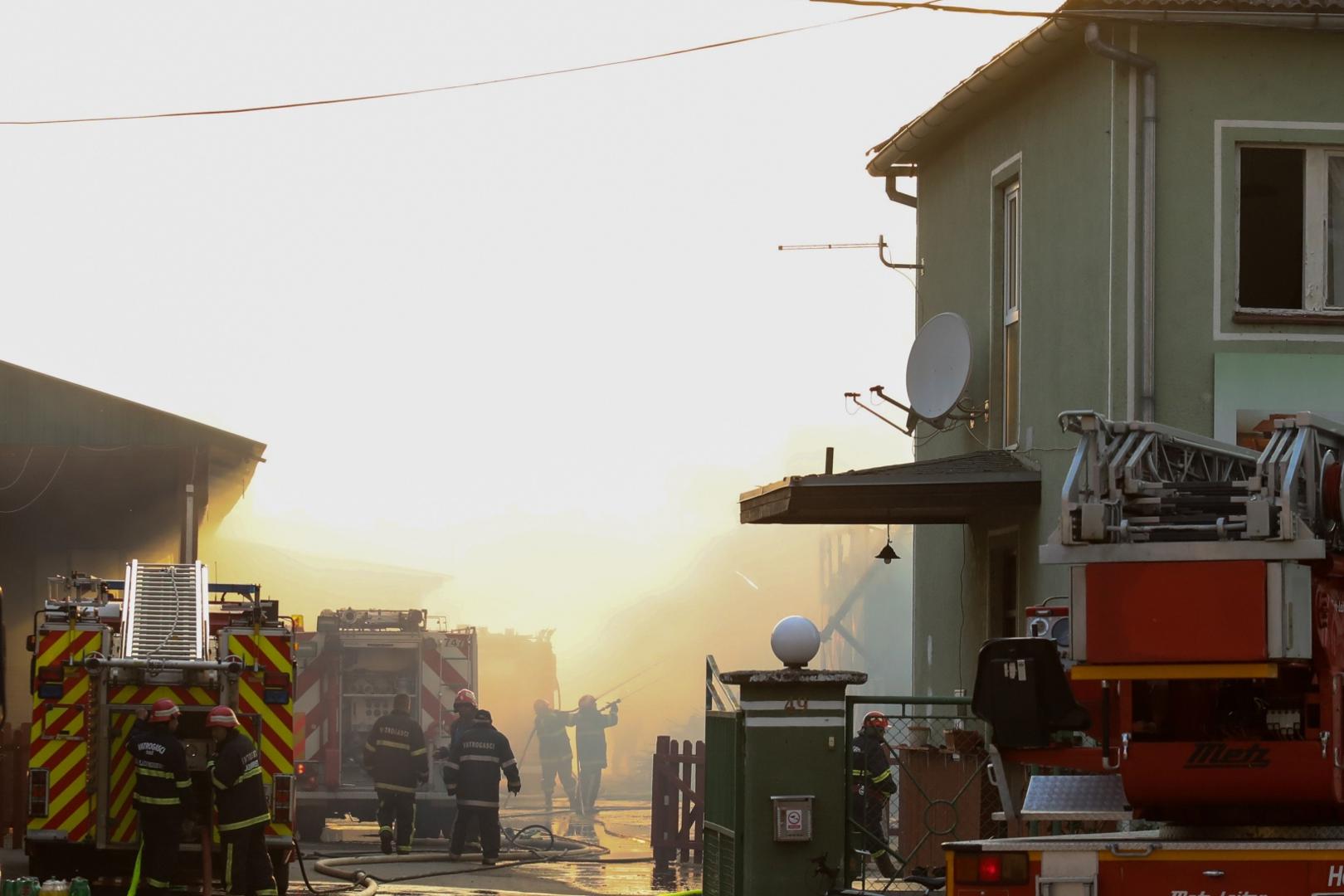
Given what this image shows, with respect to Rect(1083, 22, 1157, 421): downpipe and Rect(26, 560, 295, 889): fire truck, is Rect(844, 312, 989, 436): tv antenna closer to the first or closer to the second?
Rect(1083, 22, 1157, 421): downpipe

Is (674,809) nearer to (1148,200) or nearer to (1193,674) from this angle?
(1148,200)

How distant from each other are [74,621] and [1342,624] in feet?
29.0

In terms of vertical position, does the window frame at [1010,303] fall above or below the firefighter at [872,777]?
above

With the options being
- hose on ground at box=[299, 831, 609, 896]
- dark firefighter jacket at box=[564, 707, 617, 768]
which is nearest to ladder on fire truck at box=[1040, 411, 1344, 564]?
hose on ground at box=[299, 831, 609, 896]

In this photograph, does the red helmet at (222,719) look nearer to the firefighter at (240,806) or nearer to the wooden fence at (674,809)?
the firefighter at (240,806)

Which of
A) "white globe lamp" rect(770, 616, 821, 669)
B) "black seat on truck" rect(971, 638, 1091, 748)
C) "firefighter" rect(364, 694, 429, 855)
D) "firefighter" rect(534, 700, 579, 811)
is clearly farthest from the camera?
"firefighter" rect(534, 700, 579, 811)

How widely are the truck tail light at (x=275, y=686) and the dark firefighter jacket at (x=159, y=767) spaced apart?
947 mm

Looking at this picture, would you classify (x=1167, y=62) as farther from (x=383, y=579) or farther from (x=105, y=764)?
(x=383, y=579)

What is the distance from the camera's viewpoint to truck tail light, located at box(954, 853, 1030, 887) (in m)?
6.01

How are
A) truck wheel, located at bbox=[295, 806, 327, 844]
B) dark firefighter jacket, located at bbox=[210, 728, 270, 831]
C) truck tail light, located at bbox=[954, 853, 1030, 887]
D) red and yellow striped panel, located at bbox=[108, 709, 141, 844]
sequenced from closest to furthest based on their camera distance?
truck tail light, located at bbox=[954, 853, 1030, 887], dark firefighter jacket, located at bbox=[210, 728, 270, 831], red and yellow striped panel, located at bbox=[108, 709, 141, 844], truck wheel, located at bbox=[295, 806, 327, 844]

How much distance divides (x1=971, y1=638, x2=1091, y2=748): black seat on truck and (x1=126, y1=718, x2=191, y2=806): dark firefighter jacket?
676 centimetres

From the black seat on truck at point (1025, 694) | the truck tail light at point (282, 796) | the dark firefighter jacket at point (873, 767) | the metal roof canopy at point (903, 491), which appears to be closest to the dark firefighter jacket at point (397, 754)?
the dark firefighter jacket at point (873, 767)

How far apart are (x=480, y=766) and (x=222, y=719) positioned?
6404mm

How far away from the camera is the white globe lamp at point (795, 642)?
414 inches
